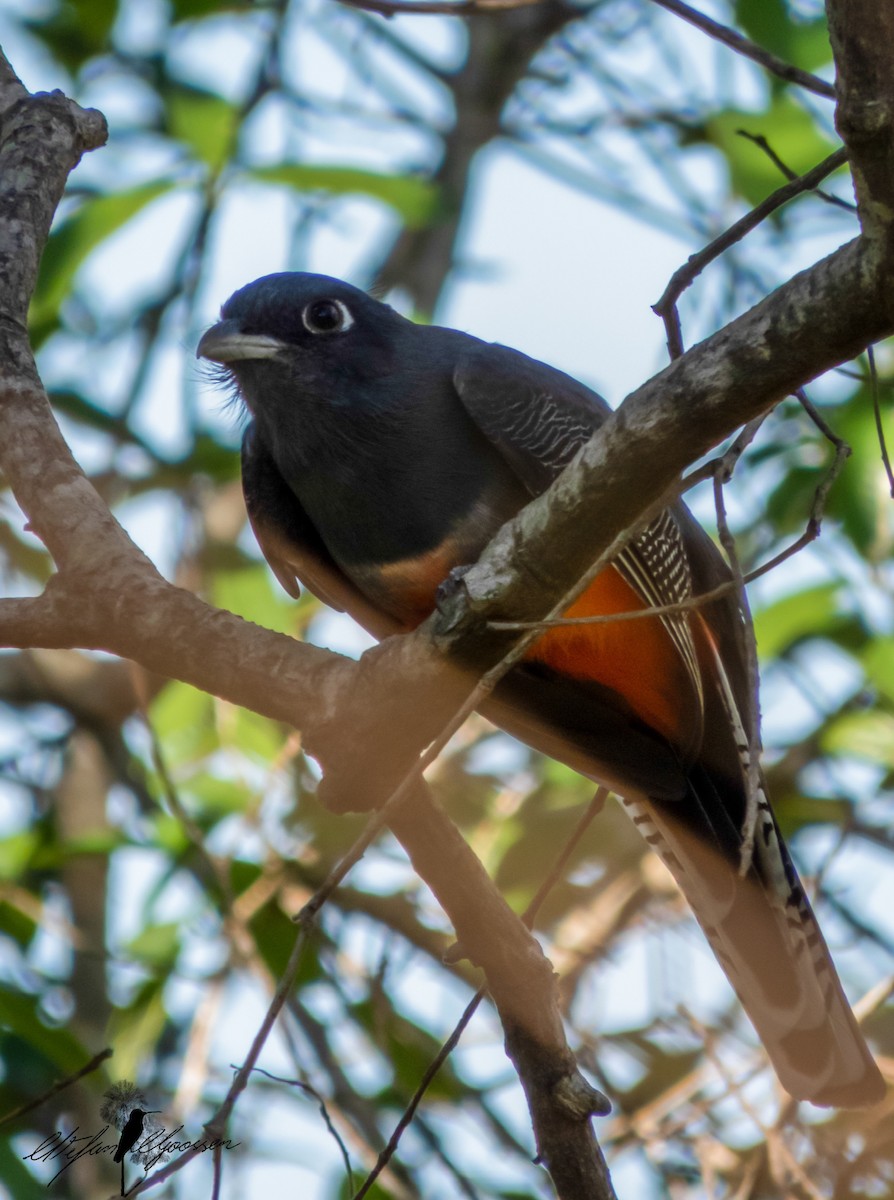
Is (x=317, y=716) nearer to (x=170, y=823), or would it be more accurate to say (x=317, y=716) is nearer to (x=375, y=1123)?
(x=375, y=1123)

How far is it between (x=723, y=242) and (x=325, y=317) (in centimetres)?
237

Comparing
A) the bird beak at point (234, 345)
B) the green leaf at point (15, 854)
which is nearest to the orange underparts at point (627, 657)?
the bird beak at point (234, 345)

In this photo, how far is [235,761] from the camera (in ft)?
22.6

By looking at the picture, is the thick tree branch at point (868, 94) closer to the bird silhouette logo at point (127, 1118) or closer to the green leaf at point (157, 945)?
the bird silhouette logo at point (127, 1118)

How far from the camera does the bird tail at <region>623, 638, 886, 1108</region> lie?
492 centimetres

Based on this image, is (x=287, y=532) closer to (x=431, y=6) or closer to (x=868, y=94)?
(x=431, y=6)

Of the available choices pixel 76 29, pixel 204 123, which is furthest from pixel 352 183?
pixel 76 29

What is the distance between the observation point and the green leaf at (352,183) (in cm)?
707

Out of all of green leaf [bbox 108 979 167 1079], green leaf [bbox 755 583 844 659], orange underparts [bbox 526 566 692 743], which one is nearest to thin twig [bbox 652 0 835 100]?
orange underparts [bbox 526 566 692 743]

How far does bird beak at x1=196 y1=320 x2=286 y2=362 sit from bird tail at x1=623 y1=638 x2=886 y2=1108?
1.97 m

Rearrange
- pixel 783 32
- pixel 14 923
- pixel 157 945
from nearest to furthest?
1. pixel 14 923
2. pixel 157 945
3. pixel 783 32

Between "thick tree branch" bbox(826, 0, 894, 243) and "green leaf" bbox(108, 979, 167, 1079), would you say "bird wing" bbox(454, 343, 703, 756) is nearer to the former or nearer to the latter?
"thick tree branch" bbox(826, 0, 894, 243)

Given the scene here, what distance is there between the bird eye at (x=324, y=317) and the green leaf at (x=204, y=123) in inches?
85.0

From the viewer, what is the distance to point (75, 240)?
7020mm
